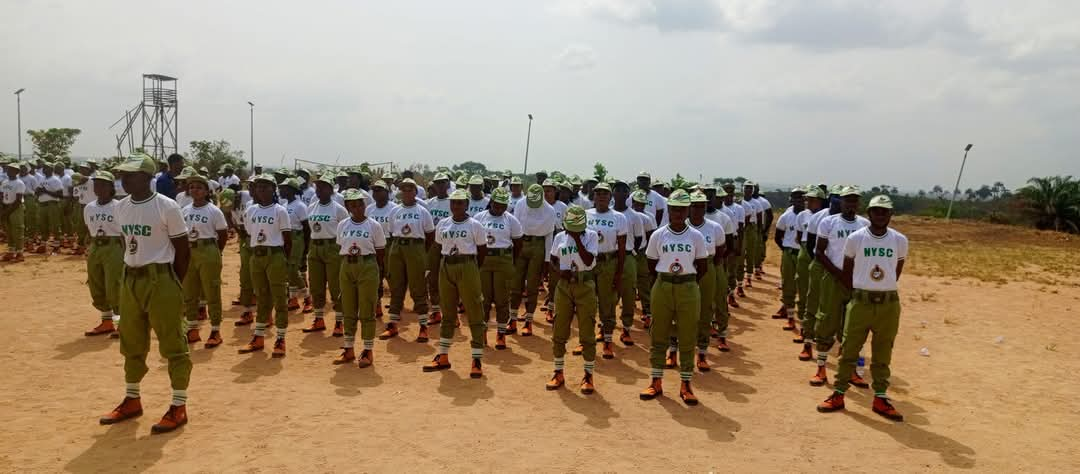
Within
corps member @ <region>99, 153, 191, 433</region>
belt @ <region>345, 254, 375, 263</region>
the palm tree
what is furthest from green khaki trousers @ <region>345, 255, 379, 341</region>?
the palm tree

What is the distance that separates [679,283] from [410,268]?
4.32m

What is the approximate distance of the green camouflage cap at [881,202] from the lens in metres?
6.80

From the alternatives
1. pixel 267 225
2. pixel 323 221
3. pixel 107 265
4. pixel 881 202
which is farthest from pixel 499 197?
pixel 107 265

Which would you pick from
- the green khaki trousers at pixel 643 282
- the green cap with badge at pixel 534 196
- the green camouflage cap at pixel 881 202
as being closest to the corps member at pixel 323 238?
the green cap with badge at pixel 534 196

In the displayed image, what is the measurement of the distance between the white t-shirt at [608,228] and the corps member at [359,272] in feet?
9.60

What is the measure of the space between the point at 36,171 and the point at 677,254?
18.5 metres

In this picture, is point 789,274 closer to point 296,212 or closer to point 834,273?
point 834,273

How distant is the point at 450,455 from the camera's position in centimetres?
573

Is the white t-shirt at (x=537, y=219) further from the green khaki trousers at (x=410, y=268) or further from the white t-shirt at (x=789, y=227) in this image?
the white t-shirt at (x=789, y=227)

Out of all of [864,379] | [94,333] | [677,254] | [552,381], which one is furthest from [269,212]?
[864,379]

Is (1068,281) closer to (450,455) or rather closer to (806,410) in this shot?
(806,410)

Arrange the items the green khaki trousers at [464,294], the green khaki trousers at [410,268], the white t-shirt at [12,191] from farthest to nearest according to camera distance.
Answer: the white t-shirt at [12,191]
the green khaki trousers at [410,268]
the green khaki trousers at [464,294]

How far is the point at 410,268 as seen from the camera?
957cm

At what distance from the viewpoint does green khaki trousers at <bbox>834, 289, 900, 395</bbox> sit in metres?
6.82
